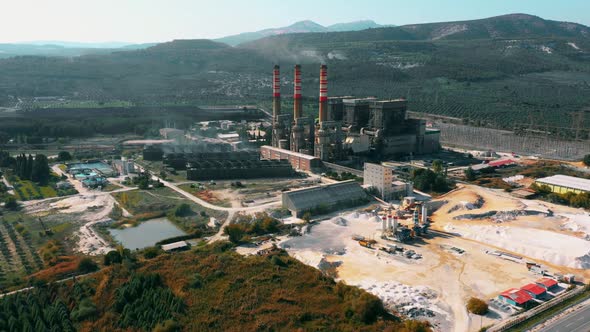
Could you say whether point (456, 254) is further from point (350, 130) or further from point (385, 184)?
point (350, 130)

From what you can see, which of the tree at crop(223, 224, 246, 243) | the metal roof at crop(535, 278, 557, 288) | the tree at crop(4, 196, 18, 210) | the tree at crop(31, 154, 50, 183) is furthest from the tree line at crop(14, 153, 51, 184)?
the metal roof at crop(535, 278, 557, 288)

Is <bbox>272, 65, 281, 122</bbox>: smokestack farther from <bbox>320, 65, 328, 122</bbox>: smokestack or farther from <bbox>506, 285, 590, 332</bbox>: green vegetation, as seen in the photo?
<bbox>506, 285, 590, 332</bbox>: green vegetation

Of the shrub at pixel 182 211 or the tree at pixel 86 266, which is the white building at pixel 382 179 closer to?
the shrub at pixel 182 211

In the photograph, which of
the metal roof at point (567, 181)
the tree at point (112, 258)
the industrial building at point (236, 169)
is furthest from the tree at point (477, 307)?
the industrial building at point (236, 169)

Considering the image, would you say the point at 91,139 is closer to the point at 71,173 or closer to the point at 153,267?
the point at 71,173

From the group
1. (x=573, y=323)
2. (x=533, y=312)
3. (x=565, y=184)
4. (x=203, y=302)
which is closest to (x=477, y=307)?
(x=533, y=312)
